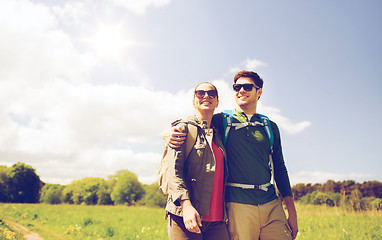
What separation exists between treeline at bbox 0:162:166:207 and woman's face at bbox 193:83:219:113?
2010 inches

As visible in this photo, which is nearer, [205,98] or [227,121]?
[205,98]

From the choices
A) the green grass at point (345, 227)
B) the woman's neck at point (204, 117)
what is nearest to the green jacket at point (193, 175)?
the woman's neck at point (204, 117)

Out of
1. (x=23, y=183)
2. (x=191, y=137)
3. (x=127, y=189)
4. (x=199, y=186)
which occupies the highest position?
(x=23, y=183)

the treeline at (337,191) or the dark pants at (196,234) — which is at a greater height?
the dark pants at (196,234)

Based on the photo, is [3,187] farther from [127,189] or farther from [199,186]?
[199,186]

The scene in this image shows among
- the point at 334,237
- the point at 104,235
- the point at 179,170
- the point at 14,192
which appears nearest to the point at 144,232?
the point at 104,235

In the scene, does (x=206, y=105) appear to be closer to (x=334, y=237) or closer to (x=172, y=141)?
(x=172, y=141)

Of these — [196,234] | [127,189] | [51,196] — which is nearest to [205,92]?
[196,234]

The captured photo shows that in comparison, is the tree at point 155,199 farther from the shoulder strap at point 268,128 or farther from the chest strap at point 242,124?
the chest strap at point 242,124

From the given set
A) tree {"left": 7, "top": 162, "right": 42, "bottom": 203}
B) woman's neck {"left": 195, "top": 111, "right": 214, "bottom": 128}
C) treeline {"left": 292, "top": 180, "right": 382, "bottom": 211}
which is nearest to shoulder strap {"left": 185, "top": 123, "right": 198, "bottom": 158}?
woman's neck {"left": 195, "top": 111, "right": 214, "bottom": 128}

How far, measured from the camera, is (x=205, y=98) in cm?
326

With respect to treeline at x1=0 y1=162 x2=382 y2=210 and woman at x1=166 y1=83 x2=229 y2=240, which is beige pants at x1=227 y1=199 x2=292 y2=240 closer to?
woman at x1=166 y1=83 x2=229 y2=240

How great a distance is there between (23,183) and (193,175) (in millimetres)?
72914

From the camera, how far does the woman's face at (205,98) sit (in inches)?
127
